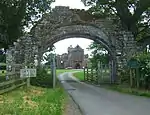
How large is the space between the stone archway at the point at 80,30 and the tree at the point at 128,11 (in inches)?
54.7

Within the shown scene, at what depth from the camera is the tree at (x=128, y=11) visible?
28016mm

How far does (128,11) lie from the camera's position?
28453 mm

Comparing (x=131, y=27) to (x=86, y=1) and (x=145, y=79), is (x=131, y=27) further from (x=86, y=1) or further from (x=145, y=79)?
(x=145, y=79)

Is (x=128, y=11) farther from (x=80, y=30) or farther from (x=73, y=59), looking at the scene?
(x=73, y=59)

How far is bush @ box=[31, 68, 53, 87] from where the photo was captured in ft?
71.5

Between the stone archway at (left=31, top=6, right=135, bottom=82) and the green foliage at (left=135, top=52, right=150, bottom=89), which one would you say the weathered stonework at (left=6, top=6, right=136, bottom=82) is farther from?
the green foliage at (left=135, top=52, right=150, bottom=89)

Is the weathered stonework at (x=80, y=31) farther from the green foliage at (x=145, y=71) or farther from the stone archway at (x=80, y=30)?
the green foliage at (x=145, y=71)

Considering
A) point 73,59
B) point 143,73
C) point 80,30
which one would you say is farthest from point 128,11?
point 73,59

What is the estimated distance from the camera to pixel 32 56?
85.6ft

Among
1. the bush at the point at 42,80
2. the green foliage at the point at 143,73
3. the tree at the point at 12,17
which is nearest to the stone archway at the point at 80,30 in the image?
the tree at the point at 12,17

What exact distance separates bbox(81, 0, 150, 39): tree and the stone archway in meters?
1.39

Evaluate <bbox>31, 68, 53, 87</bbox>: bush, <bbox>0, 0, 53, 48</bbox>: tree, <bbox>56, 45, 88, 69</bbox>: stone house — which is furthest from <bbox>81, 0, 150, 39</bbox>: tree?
<bbox>56, 45, 88, 69</bbox>: stone house

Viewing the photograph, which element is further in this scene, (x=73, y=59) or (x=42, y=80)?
(x=73, y=59)

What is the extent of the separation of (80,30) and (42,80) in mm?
6161
